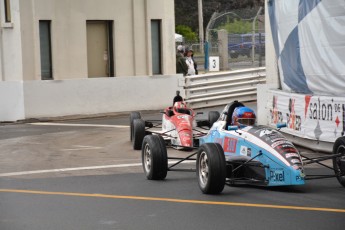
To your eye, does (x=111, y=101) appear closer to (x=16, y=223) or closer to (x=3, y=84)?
(x=3, y=84)

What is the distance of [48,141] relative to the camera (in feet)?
65.9

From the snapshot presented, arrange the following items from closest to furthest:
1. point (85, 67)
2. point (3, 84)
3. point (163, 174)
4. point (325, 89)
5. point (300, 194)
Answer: point (300, 194) < point (163, 174) < point (325, 89) < point (3, 84) < point (85, 67)

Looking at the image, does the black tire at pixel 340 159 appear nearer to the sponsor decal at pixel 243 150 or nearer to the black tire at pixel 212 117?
the sponsor decal at pixel 243 150

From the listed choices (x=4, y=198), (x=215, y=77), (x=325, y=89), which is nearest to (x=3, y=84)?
(x=215, y=77)

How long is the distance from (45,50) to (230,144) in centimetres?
1444

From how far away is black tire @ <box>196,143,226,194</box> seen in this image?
1137 cm

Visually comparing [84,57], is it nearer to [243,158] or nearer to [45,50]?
[45,50]

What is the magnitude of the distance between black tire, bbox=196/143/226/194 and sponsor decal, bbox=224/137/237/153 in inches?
30.4

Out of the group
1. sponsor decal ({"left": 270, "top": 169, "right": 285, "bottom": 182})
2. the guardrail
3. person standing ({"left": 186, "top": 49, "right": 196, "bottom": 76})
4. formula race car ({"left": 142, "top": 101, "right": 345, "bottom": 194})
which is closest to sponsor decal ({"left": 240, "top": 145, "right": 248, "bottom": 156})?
formula race car ({"left": 142, "top": 101, "right": 345, "bottom": 194})

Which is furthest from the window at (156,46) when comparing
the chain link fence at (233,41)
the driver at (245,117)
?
the driver at (245,117)

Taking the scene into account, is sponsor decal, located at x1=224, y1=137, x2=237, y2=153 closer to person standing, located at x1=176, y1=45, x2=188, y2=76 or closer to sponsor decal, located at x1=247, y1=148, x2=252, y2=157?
sponsor decal, located at x1=247, y1=148, x2=252, y2=157

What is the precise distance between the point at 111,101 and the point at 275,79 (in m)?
8.21

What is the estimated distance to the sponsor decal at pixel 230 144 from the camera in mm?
12523

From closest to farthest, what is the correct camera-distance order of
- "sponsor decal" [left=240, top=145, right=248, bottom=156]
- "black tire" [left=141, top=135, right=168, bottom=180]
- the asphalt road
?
the asphalt road → "sponsor decal" [left=240, top=145, right=248, bottom=156] → "black tire" [left=141, top=135, right=168, bottom=180]
